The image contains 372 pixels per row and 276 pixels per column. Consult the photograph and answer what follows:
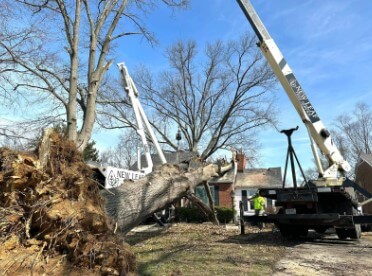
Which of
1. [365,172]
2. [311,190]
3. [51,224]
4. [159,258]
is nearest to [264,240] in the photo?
[311,190]

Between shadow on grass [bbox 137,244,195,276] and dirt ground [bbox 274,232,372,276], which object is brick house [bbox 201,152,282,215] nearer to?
dirt ground [bbox 274,232,372,276]

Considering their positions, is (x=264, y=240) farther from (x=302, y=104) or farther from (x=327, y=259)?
(x=302, y=104)

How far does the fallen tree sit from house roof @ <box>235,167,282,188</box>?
1358 inches

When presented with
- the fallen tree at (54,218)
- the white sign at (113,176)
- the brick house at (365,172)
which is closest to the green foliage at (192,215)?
the white sign at (113,176)

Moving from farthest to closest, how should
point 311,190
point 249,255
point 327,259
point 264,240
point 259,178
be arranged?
point 259,178
point 264,240
point 311,190
point 249,255
point 327,259

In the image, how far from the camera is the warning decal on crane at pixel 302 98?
11.0 metres

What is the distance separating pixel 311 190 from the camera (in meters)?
9.74

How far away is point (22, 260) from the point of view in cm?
403

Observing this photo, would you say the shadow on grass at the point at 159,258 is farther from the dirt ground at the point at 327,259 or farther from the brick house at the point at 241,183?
the brick house at the point at 241,183

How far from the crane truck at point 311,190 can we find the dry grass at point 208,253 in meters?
0.79

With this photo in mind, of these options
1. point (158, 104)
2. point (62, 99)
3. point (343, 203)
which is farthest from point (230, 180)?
point (343, 203)

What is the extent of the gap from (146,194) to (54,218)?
10.2 ft

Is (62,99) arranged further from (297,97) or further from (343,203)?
(343,203)

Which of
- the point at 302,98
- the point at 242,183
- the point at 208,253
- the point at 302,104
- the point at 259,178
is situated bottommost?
the point at 208,253
